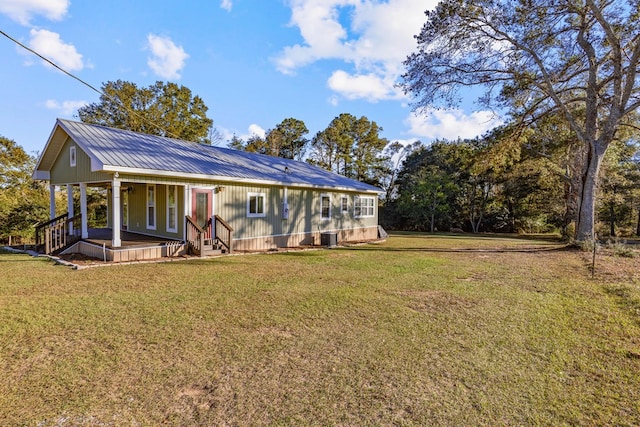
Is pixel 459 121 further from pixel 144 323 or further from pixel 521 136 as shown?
pixel 144 323

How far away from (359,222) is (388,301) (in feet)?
39.4

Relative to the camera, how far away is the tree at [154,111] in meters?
27.5

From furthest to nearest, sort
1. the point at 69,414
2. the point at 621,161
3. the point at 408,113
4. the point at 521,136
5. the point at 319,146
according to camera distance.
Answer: the point at 319,146
the point at 621,161
the point at 521,136
the point at 408,113
the point at 69,414

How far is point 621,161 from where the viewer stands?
2509cm

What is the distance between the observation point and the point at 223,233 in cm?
1145

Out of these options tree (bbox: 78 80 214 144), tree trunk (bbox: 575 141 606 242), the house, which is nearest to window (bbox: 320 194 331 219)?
the house

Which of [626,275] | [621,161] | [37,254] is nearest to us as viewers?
[626,275]

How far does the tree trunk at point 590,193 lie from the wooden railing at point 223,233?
13775 mm

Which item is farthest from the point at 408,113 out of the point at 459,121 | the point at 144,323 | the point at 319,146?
the point at 319,146

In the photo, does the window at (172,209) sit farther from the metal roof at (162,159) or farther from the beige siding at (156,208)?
the metal roof at (162,159)

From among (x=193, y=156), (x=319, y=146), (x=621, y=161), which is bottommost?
(x=193, y=156)

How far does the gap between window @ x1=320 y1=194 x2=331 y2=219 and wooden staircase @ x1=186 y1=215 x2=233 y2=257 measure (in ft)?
17.5

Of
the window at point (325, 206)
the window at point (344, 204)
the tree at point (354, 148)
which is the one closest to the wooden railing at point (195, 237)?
the window at point (325, 206)

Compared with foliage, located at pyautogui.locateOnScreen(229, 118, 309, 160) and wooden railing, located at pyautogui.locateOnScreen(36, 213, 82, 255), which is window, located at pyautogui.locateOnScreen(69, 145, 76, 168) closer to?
wooden railing, located at pyautogui.locateOnScreen(36, 213, 82, 255)
